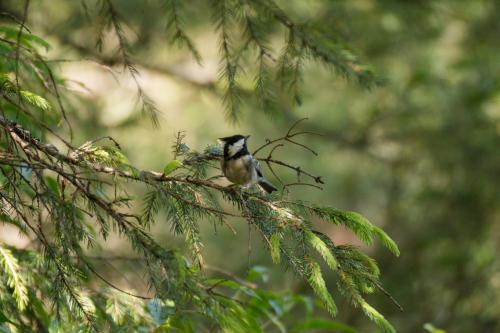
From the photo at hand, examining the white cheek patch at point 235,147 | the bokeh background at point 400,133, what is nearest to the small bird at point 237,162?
the white cheek patch at point 235,147

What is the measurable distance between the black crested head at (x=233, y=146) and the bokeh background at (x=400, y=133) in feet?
8.24

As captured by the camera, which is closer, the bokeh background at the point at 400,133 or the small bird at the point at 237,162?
the small bird at the point at 237,162

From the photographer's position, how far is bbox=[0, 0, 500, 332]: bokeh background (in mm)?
6051

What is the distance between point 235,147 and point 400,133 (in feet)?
12.7

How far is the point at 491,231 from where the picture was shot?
6863 mm

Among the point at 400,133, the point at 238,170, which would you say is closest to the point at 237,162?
the point at 238,170

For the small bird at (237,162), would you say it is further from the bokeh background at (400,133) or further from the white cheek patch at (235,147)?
the bokeh background at (400,133)

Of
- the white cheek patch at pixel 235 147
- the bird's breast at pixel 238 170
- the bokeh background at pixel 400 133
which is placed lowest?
the bird's breast at pixel 238 170

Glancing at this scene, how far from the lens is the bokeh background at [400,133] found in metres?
6.05

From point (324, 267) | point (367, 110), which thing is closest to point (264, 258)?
point (324, 267)

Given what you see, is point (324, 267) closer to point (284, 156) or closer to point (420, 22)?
point (284, 156)

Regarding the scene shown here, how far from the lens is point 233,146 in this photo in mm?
3201

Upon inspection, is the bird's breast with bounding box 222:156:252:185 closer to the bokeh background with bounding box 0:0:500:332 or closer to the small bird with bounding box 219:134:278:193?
the small bird with bounding box 219:134:278:193

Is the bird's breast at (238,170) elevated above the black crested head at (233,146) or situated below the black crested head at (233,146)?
below
